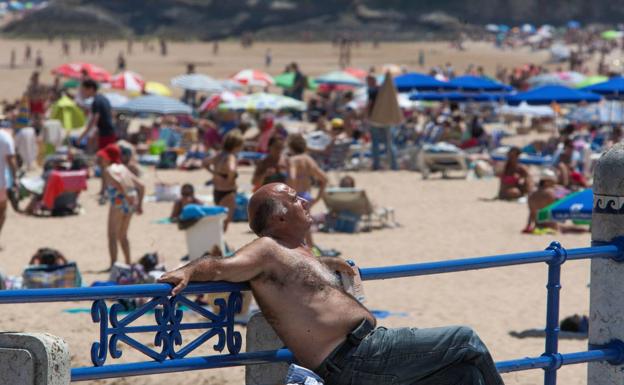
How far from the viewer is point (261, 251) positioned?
346 cm

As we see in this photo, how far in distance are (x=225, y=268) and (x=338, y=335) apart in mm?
388

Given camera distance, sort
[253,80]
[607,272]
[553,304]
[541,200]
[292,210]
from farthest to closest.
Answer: [253,80]
[541,200]
[607,272]
[553,304]
[292,210]

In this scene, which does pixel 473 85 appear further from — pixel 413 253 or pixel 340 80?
pixel 413 253

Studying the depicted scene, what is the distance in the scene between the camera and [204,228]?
9.14 m

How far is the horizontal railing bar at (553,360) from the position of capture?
3.93 m

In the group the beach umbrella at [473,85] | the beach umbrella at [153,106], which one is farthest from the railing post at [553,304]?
the beach umbrella at [473,85]

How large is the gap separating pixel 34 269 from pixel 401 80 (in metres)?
15.4

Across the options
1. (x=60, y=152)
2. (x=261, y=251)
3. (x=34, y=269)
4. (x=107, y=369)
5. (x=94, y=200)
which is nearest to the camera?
(x=107, y=369)

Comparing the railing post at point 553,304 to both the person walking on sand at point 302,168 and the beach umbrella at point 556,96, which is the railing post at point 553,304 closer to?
the person walking on sand at point 302,168

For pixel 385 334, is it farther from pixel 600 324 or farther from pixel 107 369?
pixel 600 324

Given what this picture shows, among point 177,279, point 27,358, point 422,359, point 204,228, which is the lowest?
point 204,228

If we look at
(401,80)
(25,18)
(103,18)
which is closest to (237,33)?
(103,18)

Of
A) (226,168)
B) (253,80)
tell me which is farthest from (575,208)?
(253,80)

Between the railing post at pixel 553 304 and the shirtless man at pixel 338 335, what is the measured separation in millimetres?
583
